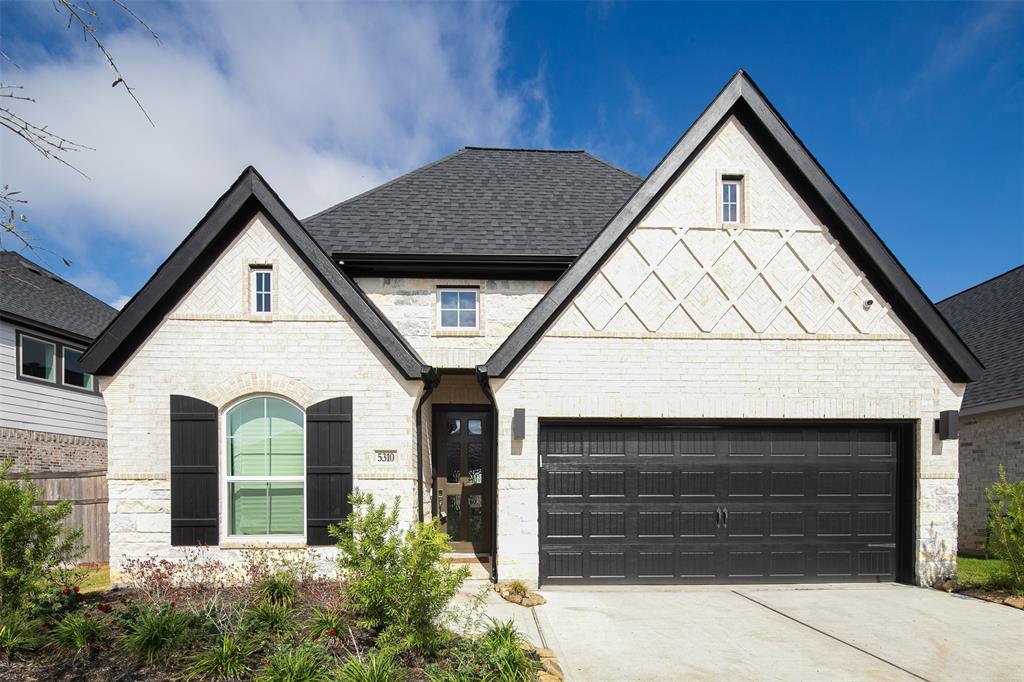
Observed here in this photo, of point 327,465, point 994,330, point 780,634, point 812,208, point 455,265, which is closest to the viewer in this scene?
point 780,634

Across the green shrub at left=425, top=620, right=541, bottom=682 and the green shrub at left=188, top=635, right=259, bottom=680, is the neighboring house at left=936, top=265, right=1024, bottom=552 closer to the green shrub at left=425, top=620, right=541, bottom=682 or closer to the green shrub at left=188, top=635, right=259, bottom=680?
the green shrub at left=425, top=620, right=541, bottom=682

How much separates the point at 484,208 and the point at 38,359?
14091 millimetres

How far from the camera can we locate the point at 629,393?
8.81 metres

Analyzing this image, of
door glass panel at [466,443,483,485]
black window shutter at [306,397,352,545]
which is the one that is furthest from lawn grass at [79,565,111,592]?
door glass panel at [466,443,483,485]

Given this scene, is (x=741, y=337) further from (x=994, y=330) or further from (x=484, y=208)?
(x=994, y=330)

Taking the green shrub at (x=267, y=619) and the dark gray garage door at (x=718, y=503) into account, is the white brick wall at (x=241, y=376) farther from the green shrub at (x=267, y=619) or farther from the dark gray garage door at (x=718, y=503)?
the dark gray garage door at (x=718, y=503)

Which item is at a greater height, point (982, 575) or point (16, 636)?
point (16, 636)

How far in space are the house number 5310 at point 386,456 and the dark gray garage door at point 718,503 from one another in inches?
97.9

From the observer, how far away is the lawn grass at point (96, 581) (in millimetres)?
8084

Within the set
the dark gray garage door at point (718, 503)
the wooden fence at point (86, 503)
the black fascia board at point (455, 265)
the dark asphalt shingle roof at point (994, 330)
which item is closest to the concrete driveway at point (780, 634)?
the dark gray garage door at point (718, 503)

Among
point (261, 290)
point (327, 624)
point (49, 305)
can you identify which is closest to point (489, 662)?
point (327, 624)

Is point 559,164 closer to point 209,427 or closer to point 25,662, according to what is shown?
point 209,427

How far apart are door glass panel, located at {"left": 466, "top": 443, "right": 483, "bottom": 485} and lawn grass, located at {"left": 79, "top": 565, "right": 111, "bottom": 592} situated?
6.12m

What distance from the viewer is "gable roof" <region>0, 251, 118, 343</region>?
48.5 feet
